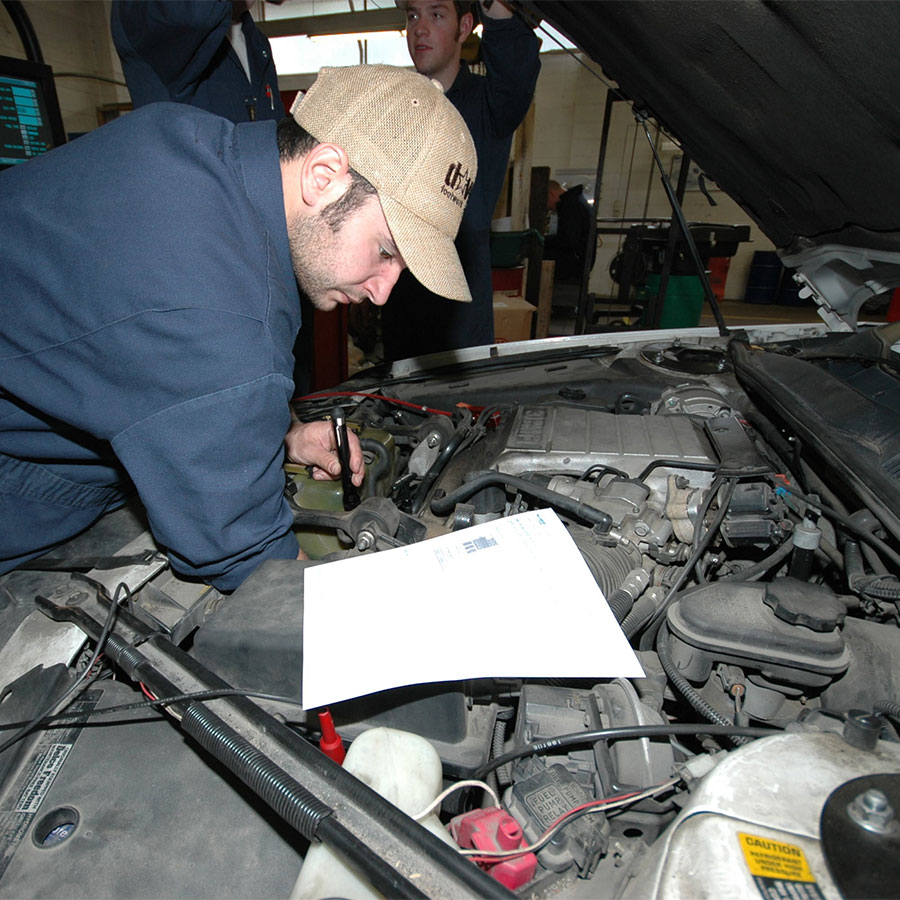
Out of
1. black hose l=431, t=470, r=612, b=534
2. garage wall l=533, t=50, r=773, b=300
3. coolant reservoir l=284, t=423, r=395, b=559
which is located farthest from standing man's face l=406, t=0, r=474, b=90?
garage wall l=533, t=50, r=773, b=300

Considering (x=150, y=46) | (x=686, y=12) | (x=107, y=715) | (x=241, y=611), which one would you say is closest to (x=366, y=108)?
(x=686, y=12)

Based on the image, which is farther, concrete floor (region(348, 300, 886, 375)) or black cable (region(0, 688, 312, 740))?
concrete floor (region(348, 300, 886, 375))

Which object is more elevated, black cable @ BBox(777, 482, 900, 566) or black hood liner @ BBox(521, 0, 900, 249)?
black hood liner @ BBox(521, 0, 900, 249)

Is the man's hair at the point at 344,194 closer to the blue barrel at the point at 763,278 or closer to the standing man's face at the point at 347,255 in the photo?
the standing man's face at the point at 347,255

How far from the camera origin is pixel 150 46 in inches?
77.9

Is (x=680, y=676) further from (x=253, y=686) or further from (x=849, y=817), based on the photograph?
(x=253, y=686)

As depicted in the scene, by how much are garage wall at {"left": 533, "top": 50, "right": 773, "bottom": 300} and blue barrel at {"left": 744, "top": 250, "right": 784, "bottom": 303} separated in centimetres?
22

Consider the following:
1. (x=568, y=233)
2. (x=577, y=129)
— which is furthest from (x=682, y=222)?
(x=577, y=129)

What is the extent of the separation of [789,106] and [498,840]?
1446 mm

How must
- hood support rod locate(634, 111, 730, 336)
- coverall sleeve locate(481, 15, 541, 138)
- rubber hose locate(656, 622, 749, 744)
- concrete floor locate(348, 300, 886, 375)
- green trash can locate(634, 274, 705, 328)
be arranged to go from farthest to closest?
1. concrete floor locate(348, 300, 886, 375)
2. green trash can locate(634, 274, 705, 328)
3. coverall sleeve locate(481, 15, 541, 138)
4. hood support rod locate(634, 111, 730, 336)
5. rubber hose locate(656, 622, 749, 744)

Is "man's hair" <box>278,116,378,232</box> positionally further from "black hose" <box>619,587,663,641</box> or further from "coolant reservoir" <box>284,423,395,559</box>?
"black hose" <box>619,587,663,641</box>

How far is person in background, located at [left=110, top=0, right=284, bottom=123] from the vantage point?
1885 millimetres

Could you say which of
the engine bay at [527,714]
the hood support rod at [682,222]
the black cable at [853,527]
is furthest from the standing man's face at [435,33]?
the black cable at [853,527]

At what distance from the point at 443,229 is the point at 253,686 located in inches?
36.4
